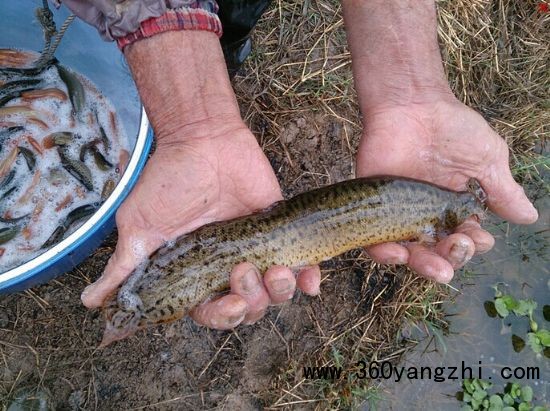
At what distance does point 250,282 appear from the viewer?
2445 millimetres

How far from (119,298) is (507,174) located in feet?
7.12

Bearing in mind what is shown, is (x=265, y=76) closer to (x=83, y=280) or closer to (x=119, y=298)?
(x=83, y=280)

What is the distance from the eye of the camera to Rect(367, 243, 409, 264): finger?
9.26 feet

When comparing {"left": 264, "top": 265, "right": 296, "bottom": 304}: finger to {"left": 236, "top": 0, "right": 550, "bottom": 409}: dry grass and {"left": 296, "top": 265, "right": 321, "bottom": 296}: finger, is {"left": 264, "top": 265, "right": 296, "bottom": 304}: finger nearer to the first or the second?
{"left": 296, "top": 265, "right": 321, "bottom": 296}: finger

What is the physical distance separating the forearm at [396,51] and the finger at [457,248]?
86cm

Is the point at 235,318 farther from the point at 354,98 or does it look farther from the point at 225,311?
the point at 354,98

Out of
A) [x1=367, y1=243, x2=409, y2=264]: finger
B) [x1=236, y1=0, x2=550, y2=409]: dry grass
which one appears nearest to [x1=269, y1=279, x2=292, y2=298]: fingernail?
[x1=367, y1=243, x2=409, y2=264]: finger

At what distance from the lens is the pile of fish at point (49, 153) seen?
3.81 meters

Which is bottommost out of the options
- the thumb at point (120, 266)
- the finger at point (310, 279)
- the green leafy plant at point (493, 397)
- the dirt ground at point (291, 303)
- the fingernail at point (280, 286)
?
the green leafy plant at point (493, 397)

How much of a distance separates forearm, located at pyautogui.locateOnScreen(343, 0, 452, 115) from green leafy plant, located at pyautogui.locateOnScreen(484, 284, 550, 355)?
5.58 ft

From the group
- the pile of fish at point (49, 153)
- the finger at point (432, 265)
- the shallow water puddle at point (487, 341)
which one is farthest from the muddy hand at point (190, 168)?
the shallow water puddle at point (487, 341)

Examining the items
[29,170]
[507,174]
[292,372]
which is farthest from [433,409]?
[29,170]

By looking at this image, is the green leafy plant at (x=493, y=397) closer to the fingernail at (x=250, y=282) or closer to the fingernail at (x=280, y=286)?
the fingernail at (x=280, y=286)

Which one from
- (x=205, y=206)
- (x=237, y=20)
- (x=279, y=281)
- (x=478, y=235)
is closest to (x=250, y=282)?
(x=279, y=281)
